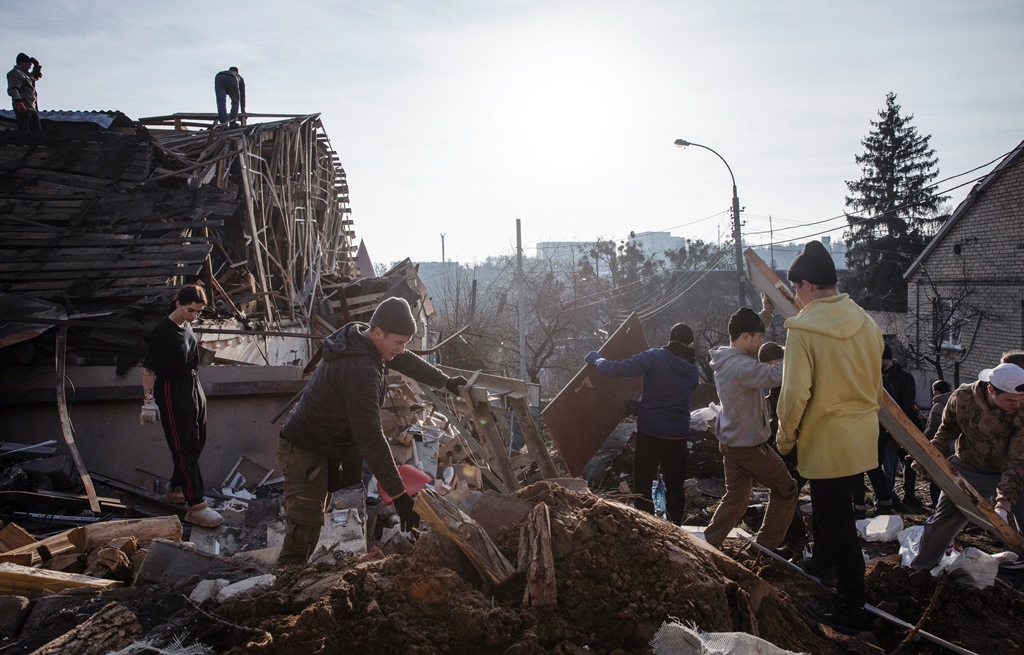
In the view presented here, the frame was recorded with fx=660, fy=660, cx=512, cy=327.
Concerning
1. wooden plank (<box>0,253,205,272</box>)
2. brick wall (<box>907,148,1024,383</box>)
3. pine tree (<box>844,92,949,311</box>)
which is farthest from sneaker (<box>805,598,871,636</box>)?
pine tree (<box>844,92,949,311</box>)

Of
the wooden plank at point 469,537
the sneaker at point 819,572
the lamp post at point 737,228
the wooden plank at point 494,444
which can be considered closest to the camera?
the wooden plank at point 469,537

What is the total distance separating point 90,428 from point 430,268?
94262mm

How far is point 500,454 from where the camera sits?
5328 millimetres

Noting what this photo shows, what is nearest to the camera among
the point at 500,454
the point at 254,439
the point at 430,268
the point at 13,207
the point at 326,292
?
the point at 500,454

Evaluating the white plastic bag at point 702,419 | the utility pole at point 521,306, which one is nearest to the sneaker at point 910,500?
the white plastic bag at point 702,419

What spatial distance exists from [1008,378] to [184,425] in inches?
235

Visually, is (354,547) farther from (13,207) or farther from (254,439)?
(13,207)

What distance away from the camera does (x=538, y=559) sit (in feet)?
9.39

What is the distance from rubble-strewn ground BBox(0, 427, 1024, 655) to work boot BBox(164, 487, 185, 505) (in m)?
3.04

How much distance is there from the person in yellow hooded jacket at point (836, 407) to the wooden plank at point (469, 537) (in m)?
1.72

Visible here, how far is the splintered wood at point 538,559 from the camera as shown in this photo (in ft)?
8.96

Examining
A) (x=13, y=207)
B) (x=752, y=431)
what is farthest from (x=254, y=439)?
(x=752, y=431)

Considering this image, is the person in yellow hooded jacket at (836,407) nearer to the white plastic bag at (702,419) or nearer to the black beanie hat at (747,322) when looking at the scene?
the black beanie hat at (747,322)

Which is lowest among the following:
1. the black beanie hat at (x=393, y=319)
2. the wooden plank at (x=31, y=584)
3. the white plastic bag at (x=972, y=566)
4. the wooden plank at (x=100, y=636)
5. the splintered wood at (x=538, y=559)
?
the white plastic bag at (x=972, y=566)
